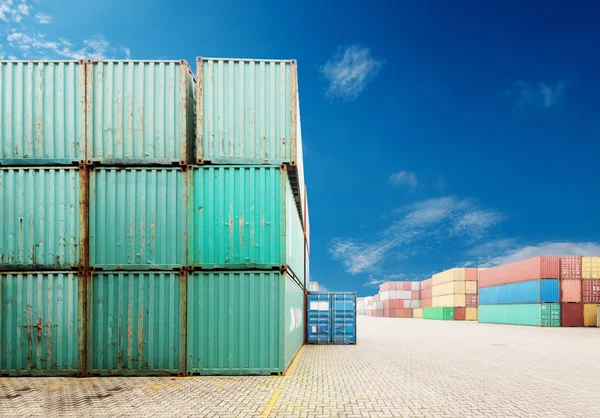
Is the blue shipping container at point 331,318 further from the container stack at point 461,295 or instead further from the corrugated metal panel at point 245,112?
the container stack at point 461,295

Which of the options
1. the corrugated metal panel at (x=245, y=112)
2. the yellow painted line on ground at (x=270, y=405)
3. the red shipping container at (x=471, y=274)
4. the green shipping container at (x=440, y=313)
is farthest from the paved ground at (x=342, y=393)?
the green shipping container at (x=440, y=313)

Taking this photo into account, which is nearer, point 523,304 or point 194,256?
point 194,256

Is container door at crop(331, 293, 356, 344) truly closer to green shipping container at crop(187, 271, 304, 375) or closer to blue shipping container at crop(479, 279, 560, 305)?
green shipping container at crop(187, 271, 304, 375)

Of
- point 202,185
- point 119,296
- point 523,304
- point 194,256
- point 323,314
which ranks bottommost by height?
point 523,304

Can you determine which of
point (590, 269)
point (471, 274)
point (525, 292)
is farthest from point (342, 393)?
point (471, 274)

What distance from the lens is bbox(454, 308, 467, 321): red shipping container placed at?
6533 centimetres

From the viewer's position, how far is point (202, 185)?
1168 cm

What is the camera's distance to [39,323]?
11.5 m

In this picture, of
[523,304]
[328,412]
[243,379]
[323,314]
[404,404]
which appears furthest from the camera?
[523,304]

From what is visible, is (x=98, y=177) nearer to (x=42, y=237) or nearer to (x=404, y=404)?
(x=42, y=237)

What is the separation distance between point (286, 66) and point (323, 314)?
12454 millimetres

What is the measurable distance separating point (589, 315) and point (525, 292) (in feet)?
17.0

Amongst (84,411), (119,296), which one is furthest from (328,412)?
(119,296)

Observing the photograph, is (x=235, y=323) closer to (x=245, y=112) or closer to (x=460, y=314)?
(x=245, y=112)
